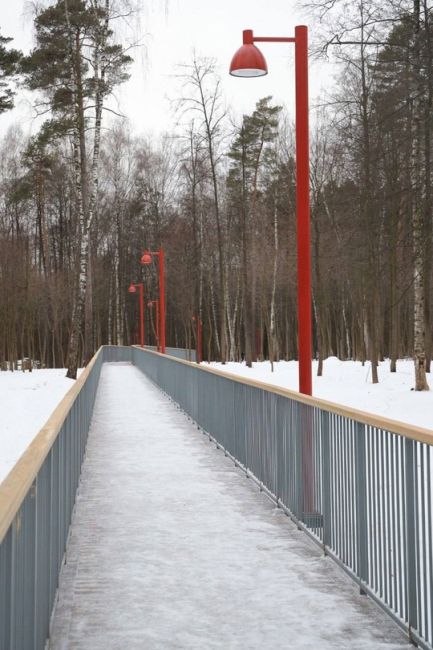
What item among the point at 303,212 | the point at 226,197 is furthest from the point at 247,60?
the point at 226,197

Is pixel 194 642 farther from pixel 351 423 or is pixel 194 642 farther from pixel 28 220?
pixel 28 220

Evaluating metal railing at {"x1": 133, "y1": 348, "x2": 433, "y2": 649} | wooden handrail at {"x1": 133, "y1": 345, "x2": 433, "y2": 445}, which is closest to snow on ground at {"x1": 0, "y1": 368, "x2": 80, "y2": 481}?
metal railing at {"x1": 133, "y1": 348, "x2": 433, "y2": 649}

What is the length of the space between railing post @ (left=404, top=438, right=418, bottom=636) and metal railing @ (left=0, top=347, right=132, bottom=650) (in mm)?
1902

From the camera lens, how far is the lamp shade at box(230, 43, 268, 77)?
8.88 m

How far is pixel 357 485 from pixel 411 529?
105 cm

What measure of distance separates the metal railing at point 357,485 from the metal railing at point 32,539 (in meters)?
1.90

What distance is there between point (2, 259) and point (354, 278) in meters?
24.1

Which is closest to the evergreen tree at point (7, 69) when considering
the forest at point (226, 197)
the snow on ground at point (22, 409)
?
the forest at point (226, 197)

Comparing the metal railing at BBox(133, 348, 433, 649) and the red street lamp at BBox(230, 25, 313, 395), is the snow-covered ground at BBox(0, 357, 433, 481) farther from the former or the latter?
the red street lamp at BBox(230, 25, 313, 395)

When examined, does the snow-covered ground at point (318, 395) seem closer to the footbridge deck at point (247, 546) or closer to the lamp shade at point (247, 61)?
the footbridge deck at point (247, 546)

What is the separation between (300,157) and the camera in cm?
851

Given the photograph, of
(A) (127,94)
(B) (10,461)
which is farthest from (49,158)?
(B) (10,461)

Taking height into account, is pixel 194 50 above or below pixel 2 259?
above

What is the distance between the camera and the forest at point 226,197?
674 inches
